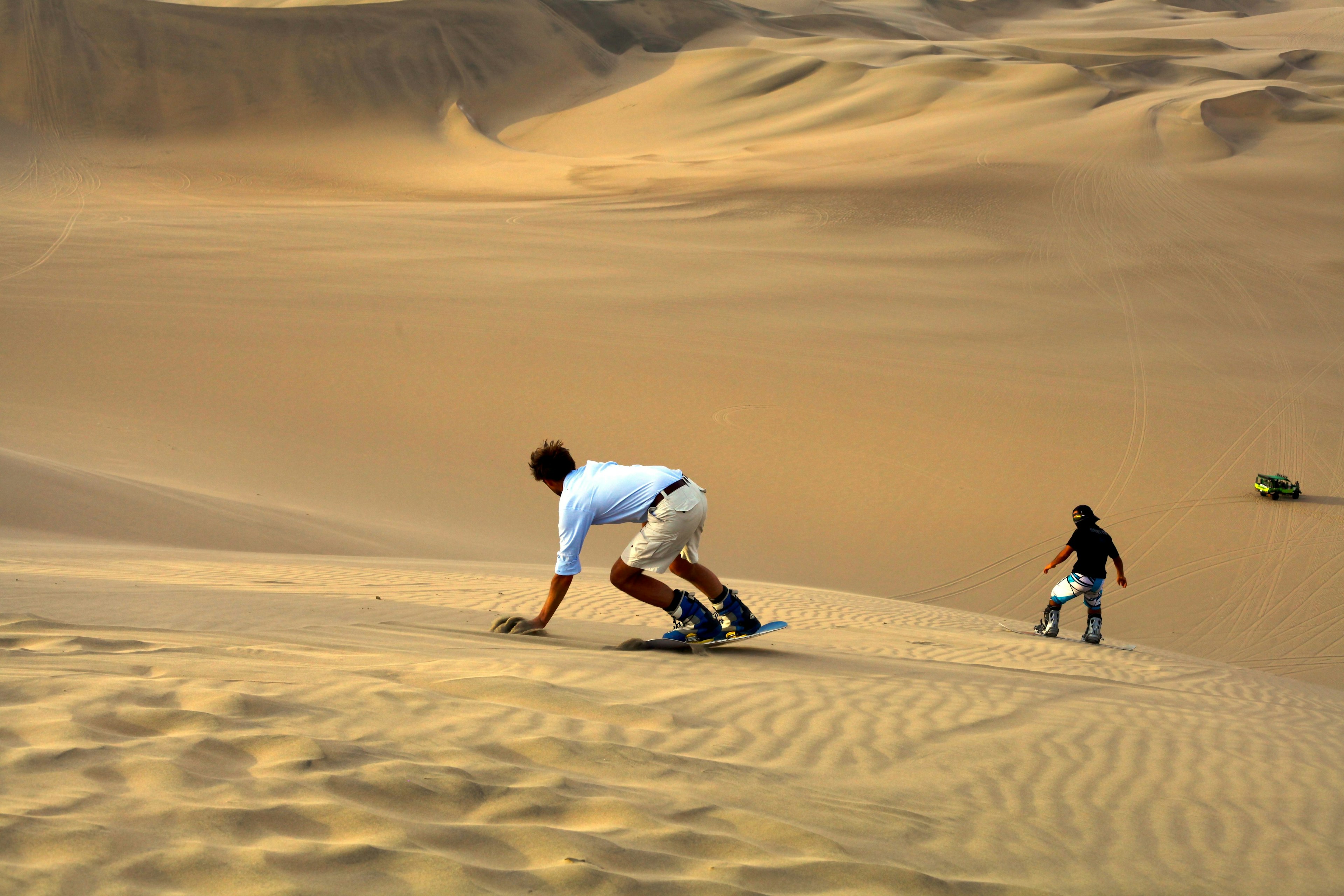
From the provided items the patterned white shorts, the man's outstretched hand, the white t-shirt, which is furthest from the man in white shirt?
the patterned white shorts

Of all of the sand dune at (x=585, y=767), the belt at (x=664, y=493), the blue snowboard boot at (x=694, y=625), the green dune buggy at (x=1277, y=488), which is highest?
the green dune buggy at (x=1277, y=488)

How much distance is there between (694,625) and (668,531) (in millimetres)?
812

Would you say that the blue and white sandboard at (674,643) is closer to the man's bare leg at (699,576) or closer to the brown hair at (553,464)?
the man's bare leg at (699,576)

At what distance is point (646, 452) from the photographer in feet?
49.3

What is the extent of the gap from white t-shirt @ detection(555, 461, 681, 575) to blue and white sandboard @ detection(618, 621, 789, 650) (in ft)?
2.40

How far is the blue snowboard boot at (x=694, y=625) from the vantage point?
6.11 m

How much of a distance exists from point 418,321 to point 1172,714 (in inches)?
578

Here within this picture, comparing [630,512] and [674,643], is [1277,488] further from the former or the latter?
[630,512]

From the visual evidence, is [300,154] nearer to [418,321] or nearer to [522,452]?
[418,321]

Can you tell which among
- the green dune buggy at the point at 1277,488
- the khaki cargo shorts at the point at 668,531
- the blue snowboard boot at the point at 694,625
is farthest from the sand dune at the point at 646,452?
the khaki cargo shorts at the point at 668,531

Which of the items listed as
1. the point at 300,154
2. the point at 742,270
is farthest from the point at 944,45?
the point at 742,270

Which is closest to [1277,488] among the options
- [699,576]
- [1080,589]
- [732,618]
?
[1080,589]

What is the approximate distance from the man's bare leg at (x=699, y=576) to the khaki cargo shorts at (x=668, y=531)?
15cm

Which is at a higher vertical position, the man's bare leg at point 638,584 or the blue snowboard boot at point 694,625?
the man's bare leg at point 638,584
